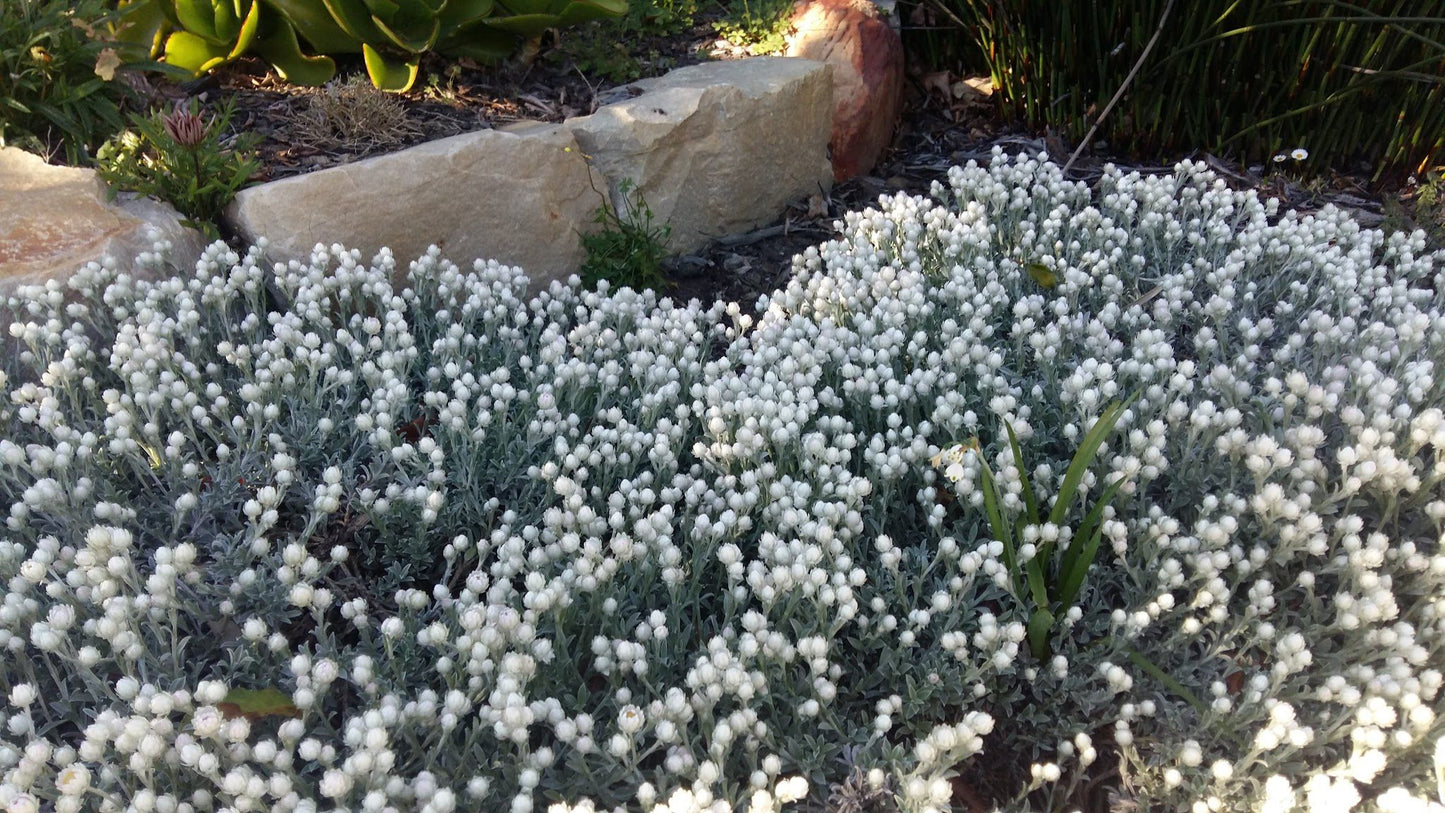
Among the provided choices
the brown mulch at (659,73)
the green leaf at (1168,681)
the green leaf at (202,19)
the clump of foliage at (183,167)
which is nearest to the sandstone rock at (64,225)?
the clump of foliage at (183,167)

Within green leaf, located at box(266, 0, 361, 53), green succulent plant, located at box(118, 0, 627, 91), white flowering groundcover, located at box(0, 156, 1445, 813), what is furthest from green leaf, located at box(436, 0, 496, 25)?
white flowering groundcover, located at box(0, 156, 1445, 813)

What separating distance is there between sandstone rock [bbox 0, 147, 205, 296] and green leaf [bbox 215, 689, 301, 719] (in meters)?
1.89

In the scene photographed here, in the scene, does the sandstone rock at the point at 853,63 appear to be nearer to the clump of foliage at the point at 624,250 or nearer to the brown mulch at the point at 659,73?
the brown mulch at the point at 659,73

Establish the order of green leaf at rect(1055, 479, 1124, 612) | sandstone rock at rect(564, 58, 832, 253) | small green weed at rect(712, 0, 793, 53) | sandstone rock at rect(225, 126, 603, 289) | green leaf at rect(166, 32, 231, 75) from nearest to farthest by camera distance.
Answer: green leaf at rect(1055, 479, 1124, 612) → sandstone rock at rect(225, 126, 603, 289) → green leaf at rect(166, 32, 231, 75) → sandstone rock at rect(564, 58, 832, 253) → small green weed at rect(712, 0, 793, 53)

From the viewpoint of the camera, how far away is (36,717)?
2.06 metres

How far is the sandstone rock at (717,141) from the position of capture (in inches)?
162

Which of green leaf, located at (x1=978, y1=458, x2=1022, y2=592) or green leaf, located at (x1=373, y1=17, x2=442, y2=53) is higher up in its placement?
green leaf, located at (x1=373, y1=17, x2=442, y2=53)

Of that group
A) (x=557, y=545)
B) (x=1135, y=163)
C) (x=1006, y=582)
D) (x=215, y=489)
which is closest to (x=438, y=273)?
(x=215, y=489)

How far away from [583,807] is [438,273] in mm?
2471

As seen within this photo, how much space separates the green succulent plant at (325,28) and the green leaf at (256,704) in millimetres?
2818

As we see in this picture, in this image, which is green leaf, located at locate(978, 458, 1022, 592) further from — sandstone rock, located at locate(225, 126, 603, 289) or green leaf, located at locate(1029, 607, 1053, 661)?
sandstone rock, located at locate(225, 126, 603, 289)

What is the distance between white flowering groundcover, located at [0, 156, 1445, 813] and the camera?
180 cm

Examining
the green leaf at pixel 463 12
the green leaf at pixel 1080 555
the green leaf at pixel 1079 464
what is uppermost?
the green leaf at pixel 463 12

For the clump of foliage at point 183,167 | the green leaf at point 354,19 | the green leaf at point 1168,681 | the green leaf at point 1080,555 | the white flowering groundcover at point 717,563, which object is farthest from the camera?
the green leaf at point 354,19
